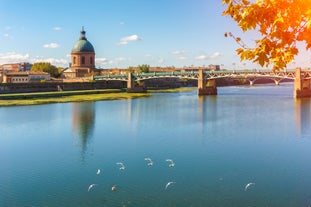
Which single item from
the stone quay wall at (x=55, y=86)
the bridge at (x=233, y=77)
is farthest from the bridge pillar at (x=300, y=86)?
the stone quay wall at (x=55, y=86)

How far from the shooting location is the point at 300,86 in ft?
275

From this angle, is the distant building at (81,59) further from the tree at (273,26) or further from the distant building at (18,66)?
the tree at (273,26)

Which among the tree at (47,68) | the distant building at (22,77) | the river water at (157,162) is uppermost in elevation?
the tree at (47,68)

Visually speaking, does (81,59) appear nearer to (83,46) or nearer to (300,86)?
(83,46)

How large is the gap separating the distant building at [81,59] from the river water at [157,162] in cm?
10181

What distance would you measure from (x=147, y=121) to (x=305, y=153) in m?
23.3

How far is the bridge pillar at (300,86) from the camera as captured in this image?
8220 centimetres

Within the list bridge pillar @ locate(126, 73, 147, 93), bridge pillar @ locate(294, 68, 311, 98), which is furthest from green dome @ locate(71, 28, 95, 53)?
bridge pillar @ locate(294, 68, 311, 98)

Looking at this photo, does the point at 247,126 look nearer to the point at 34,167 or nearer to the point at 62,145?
the point at 62,145

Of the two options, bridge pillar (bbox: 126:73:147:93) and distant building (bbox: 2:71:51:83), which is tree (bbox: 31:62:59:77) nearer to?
distant building (bbox: 2:71:51:83)

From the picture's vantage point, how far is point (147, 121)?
47.7m

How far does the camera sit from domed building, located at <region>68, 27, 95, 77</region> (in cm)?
14725

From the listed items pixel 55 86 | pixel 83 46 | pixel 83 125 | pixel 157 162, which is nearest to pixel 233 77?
pixel 55 86

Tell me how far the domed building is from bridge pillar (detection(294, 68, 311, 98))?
84.5 m
